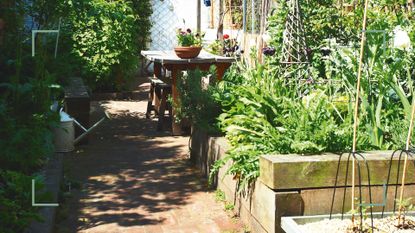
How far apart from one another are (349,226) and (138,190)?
2.60m

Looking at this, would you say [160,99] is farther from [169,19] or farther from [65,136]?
[169,19]

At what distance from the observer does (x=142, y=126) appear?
9297 mm

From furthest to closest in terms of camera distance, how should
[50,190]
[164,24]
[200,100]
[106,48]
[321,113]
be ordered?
[164,24], [106,48], [200,100], [50,190], [321,113]

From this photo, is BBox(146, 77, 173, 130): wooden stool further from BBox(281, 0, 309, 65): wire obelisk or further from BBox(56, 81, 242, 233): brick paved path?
BBox(281, 0, 309, 65): wire obelisk

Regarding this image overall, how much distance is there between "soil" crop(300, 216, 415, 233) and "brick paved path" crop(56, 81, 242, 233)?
1.02 metres

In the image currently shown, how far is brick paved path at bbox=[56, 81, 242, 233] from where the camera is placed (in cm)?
482

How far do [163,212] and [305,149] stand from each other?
1570mm

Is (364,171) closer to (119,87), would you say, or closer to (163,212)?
(163,212)

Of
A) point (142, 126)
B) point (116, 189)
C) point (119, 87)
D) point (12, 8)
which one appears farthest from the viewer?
point (119, 87)

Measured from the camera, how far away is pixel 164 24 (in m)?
16.6

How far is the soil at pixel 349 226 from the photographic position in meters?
3.69

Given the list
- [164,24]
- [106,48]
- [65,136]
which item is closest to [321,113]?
[65,136]

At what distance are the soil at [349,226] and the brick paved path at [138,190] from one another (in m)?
1.02

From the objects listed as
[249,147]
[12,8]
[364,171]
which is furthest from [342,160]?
[12,8]
